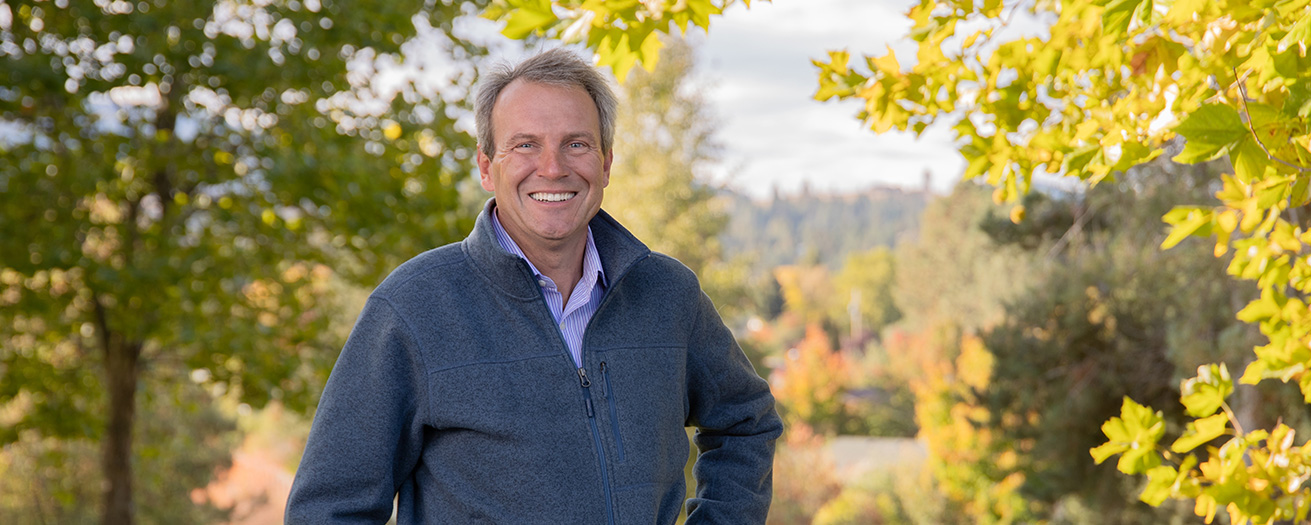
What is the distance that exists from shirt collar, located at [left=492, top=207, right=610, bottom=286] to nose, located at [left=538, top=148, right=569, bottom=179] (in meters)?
0.14

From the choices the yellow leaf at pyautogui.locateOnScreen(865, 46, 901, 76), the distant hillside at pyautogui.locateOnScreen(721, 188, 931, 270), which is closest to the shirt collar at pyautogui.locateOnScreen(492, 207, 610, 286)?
the yellow leaf at pyautogui.locateOnScreen(865, 46, 901, 76)

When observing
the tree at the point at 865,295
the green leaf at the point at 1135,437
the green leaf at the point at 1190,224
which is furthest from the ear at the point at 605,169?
the tree at the point at 865,295

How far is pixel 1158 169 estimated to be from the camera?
7.64m

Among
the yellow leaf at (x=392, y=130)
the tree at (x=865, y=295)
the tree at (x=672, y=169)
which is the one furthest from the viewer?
the tree at (x=865, y=295)

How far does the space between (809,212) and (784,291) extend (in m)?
101

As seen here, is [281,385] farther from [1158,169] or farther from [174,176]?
[1158,169]

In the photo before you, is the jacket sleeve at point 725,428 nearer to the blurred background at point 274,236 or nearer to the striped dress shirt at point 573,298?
the striped dress shirt at point 573,298

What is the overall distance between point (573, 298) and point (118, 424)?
707 cm

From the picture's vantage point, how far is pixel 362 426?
5.15 ft

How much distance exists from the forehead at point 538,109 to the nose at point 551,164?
4cm

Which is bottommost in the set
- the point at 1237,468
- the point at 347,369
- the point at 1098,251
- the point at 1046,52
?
the point at 1098,251

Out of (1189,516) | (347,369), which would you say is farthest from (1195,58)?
(1189,516)

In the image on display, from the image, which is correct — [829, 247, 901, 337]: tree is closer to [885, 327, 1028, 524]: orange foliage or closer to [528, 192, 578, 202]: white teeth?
[885, 327, 1028, 524]: orange foliage

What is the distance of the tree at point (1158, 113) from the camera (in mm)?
1463
